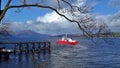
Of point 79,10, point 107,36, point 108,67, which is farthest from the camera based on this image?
point 108,67

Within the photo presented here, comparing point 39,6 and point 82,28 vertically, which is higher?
point 39,6

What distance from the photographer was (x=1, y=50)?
206ft

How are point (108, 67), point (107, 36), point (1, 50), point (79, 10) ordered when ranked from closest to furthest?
point (107, 36) → point (79, 10) → point (108, 67) → point (1, 50)

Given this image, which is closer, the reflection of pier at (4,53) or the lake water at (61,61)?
the lake water at (61,61)

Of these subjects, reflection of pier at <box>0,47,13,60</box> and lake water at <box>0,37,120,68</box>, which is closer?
lake water at <box>0,37,120,68</box>

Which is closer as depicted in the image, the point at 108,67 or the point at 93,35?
the point at 93,35

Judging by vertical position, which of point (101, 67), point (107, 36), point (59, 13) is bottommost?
point (101, 67)

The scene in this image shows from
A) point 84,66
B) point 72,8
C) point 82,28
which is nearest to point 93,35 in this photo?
point 82,28

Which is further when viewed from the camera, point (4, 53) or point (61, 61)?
point (4, 53)

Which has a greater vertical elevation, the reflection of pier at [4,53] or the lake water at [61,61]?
the reflection of pier at [4,53]

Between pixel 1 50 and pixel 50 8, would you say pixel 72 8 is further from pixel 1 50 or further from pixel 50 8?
pixel 1 50

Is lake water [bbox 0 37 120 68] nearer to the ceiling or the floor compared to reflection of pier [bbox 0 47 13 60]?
nearer to the floor

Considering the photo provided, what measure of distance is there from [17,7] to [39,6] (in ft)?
3.59

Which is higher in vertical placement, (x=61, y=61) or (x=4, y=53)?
(x=4, y=53)
